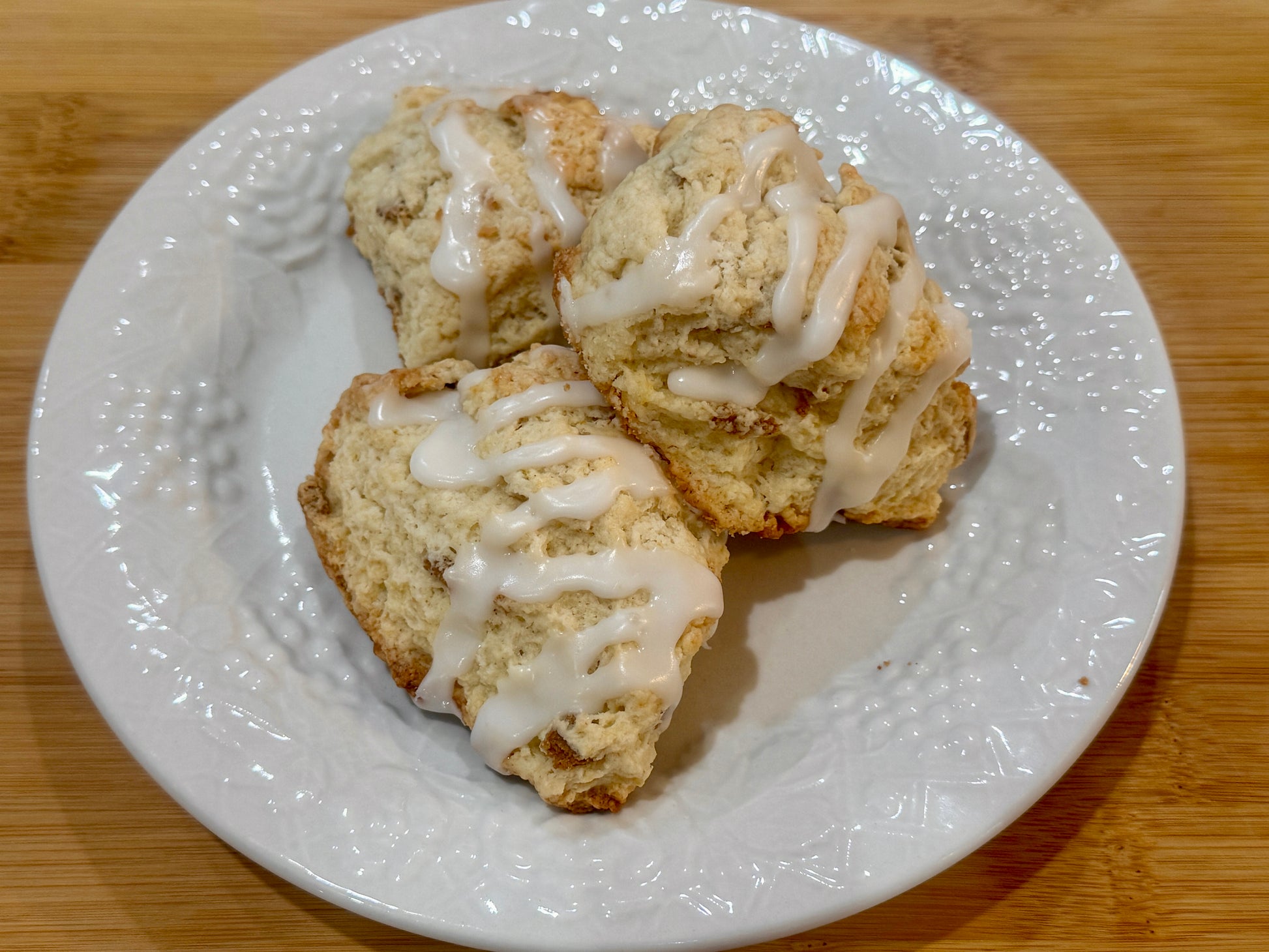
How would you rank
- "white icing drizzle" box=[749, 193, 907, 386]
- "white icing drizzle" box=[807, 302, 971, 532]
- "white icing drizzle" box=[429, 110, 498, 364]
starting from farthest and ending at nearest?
"white icing drizzle" box=[429, 110, 498, 364] < "white icing drizzle" box=[807, 302, 971, 532] < "white icing drizzle" box=[749, 193, 907, 386]

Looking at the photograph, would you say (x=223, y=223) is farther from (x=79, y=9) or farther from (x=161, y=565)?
(x=79, y=9)

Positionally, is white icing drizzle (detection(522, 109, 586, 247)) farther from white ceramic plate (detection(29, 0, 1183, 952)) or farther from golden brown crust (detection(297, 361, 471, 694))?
white ceramic plate (detection(29, 0, 1183, 952))

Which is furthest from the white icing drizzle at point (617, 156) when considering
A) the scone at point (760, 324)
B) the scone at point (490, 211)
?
the scone at point (760, 324)

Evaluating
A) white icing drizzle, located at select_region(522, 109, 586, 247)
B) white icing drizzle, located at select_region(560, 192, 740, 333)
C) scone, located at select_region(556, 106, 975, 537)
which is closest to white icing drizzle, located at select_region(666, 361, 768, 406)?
scone, located at select_region(556, 106, 975, 537)

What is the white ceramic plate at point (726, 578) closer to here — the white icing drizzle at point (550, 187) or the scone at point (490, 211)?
the scone at point (490, 211)

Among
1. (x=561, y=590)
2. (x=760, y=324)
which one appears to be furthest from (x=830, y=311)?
(x=561, y=590)

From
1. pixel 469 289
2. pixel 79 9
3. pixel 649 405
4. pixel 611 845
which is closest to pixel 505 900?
pixel 611 845
